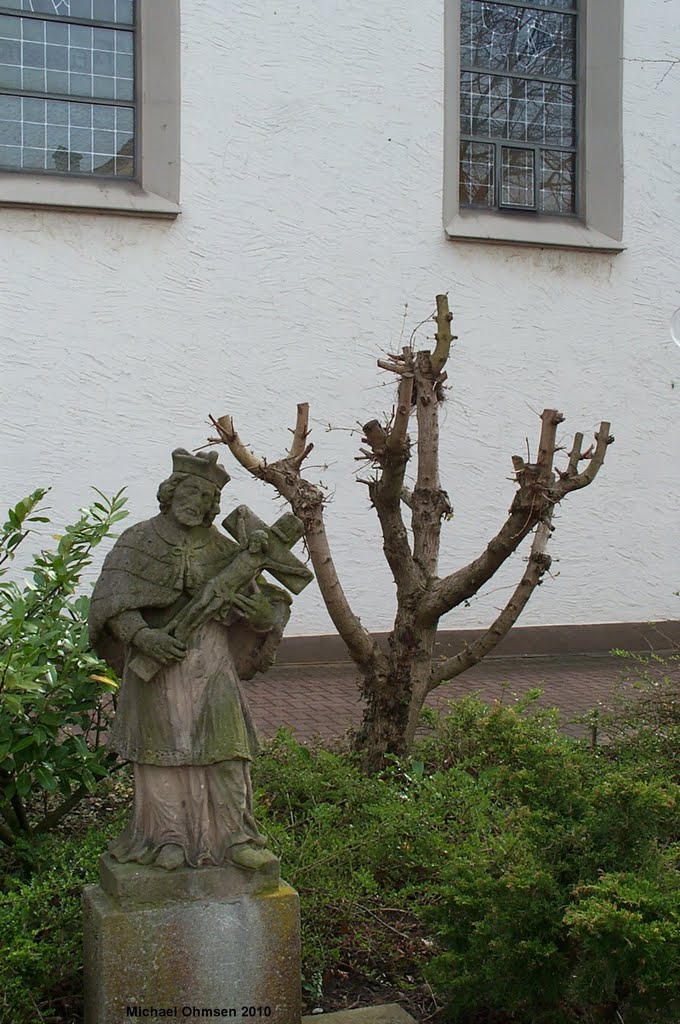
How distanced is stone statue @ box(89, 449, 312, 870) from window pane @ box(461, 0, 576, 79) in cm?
984

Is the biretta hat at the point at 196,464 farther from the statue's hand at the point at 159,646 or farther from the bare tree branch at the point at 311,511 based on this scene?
the bare tree branch at the point at 311,511

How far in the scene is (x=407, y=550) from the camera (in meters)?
6.18

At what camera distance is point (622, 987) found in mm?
3381

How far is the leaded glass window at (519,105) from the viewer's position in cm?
1200

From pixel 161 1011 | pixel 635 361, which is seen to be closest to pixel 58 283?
pixel 635 361

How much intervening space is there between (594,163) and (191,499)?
9938 mm

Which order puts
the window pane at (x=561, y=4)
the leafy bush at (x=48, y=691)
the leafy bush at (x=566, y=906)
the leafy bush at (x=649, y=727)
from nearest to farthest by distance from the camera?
the leafy bush at (x=566, y=906) < the leafy bush at (x=48, y=691) < the leafy bush at (x=649, y=727) < the window pane at (x=561, y=4)

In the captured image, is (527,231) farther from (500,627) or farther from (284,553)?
(284,553)

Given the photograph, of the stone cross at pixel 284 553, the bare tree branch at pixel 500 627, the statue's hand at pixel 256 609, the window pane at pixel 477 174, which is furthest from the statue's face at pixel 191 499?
the window pane at pixel 477 174

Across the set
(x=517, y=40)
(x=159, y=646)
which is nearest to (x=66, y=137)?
(x=517, y=40)

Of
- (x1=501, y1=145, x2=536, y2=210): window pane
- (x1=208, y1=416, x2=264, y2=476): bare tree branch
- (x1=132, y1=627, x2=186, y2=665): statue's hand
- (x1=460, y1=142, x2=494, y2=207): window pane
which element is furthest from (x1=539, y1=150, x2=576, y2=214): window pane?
(x1=132, y1=627, x2=186, y2=665): statue's hand

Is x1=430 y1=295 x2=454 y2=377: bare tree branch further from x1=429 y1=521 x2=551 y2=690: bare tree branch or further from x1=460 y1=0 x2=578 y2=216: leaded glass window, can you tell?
x1=460 y1=0 x2=578 y2=216: leaded glass window

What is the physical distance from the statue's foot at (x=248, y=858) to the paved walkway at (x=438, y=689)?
433 centimetres

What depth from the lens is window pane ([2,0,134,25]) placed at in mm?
10234
